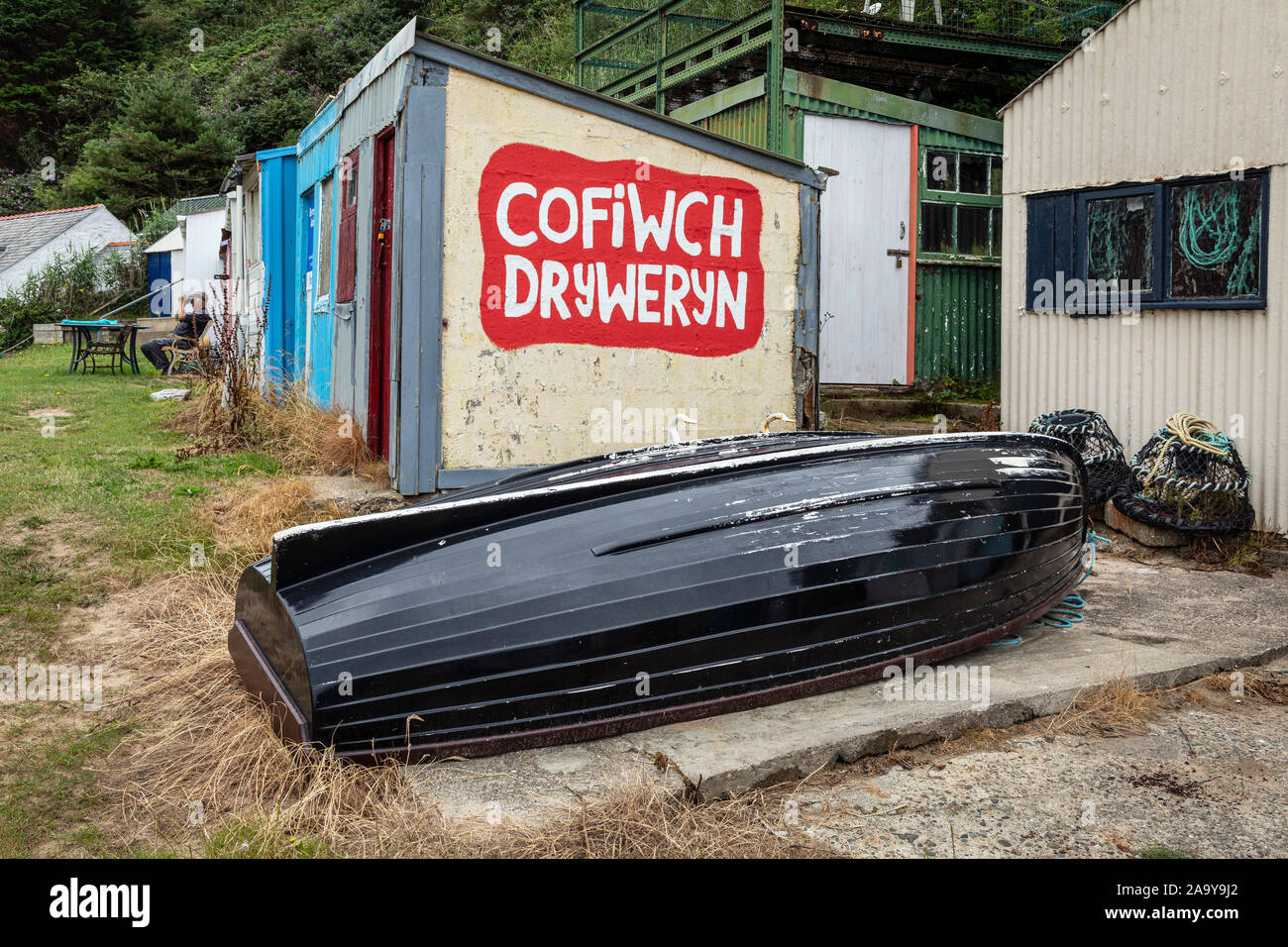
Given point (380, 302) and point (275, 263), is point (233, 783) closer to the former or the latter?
point (380, 302)

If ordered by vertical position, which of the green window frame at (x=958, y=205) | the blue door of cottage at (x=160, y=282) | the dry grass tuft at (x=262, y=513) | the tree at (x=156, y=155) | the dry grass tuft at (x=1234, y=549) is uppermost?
the tree at (x=156, y=155)

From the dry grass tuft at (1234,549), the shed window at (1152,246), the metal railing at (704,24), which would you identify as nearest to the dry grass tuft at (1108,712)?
the dry grass tuft at (1234,549)

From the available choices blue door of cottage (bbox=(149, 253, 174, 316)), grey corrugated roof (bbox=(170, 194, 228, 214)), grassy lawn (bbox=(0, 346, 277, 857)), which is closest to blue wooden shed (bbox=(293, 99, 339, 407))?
grassy lawn (bbox=(0, 346, 277, 857))

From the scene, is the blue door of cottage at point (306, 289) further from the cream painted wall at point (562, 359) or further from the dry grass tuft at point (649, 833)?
the dry grass tuft at point (649, 833)

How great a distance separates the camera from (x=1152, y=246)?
8.18 m

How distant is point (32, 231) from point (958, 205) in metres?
30.3

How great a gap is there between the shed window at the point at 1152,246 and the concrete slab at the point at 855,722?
3.02 m

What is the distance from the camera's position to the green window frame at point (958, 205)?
37.3 feet

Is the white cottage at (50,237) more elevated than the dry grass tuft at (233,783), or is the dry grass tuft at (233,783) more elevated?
the white cottage at (50,237)

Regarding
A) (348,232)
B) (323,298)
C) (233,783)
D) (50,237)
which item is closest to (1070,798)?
(233,783)

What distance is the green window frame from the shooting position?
11.4 m

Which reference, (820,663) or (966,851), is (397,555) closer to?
(820,663)

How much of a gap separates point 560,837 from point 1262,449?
6554 millimetres

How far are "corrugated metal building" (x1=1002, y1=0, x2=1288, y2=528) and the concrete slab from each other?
8.55ft
